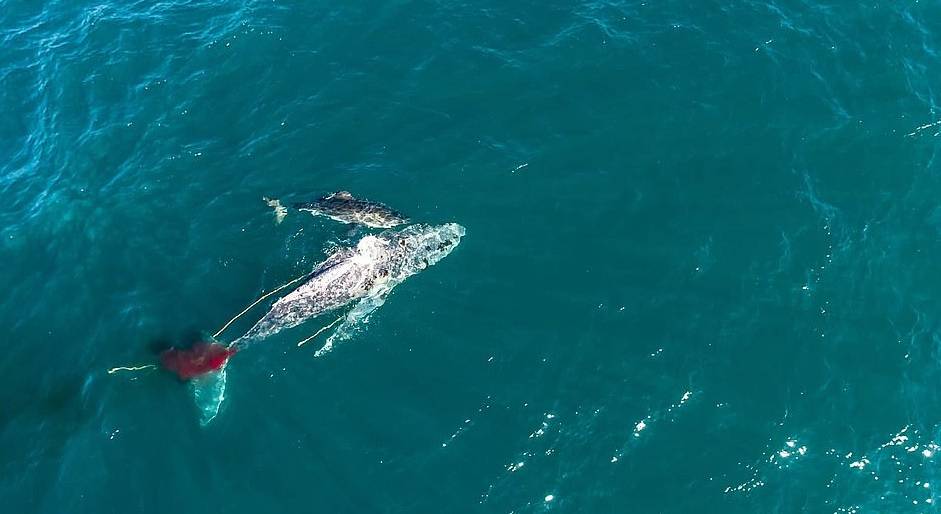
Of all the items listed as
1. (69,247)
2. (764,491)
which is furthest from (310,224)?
(764,491)

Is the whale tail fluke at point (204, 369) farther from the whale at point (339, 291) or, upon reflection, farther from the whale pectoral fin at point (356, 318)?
the whale pectoral fin at point (356, 318)

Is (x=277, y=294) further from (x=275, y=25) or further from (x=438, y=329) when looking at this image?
(x=275, y=25)

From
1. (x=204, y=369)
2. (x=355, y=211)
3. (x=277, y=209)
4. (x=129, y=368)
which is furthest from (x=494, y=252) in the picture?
(x=129, y=368)

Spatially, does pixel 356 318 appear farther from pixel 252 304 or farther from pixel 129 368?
pixel 129 368

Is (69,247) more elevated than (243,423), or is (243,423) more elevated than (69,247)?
(69,247)

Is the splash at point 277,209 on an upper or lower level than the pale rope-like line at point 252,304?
upper

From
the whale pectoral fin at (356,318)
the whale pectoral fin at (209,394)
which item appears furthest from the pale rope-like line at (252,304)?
the whale pectoral fin at (356,318)
